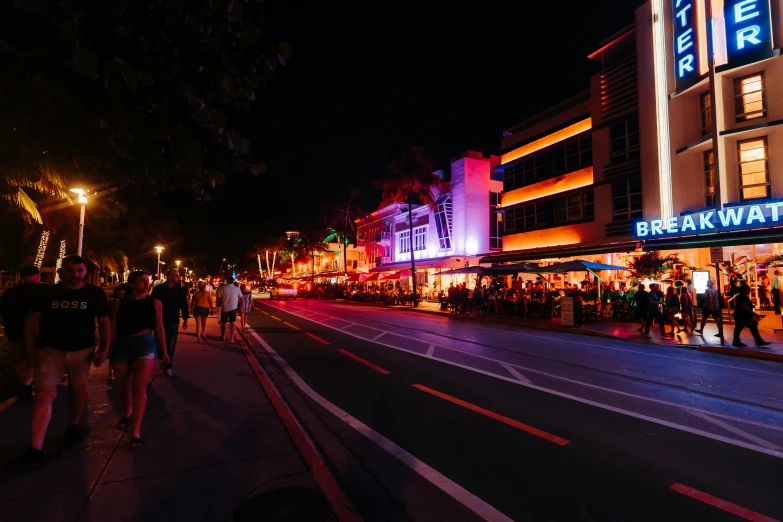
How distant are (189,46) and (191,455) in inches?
155

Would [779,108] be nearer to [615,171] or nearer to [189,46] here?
[615,171]

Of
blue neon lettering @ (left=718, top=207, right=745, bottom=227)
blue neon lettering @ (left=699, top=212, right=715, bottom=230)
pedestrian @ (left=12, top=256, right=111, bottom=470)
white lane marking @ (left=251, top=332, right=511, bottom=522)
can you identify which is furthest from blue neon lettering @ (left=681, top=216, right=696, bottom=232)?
pedestrian @ (left=12, top=256, right=111, bottom=470)

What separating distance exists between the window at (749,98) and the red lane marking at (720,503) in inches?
796

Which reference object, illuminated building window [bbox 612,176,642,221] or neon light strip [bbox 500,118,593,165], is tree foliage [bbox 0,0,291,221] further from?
neon light strip [bbox 500,118,593,165]

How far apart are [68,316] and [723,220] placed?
20.6m

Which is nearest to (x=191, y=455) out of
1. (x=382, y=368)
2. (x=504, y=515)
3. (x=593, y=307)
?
(x=504, y=515)

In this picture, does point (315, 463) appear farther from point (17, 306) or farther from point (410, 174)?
point (410, 174)

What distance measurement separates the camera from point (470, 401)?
21.5ft

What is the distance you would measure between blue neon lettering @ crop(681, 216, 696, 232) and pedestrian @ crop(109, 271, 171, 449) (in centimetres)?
2000

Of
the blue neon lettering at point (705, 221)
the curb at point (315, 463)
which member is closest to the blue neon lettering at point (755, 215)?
the blue neon lettering at point (705, 221)

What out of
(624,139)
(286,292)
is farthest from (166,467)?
(286,292)

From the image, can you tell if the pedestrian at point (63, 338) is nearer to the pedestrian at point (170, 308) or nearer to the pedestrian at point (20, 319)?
the pedestrian at point (20, 319)

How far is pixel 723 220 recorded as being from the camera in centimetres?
Answer: 1703

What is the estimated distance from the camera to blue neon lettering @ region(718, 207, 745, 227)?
54.7ft
